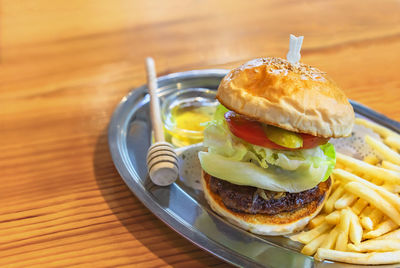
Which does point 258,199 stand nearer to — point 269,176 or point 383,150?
point 269,176

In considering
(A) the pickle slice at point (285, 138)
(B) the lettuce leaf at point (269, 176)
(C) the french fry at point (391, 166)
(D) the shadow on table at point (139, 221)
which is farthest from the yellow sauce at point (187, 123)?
(C) the french fry at point (391, 166)

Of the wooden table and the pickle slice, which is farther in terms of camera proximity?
the wooden table

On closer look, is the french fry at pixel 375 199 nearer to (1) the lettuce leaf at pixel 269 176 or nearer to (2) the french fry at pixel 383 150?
(1) the lettuce leaf at pixel 269 176

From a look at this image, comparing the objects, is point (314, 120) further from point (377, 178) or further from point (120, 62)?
point (120, 62)

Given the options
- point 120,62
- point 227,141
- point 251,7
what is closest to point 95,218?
point 227,141

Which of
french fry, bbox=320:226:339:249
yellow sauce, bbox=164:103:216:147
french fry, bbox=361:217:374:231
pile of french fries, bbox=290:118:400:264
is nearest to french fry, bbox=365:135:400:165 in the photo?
pile of french fries, bbox=290:118:400:264

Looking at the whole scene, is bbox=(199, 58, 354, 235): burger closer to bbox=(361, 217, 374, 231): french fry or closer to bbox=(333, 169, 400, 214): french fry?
bbox=(333, 169, 400, 214): french fry
